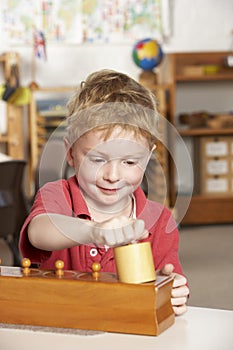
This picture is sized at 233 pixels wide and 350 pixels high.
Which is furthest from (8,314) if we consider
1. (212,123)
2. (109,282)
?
(212,123)

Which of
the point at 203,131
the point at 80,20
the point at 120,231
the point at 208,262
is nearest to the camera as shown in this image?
the point at 120,231

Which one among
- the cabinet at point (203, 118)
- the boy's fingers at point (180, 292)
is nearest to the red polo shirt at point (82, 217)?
the boy's fingers at point (180, 292)

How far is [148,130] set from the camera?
1063 mm

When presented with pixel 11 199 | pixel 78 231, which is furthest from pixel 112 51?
pixel 78 231

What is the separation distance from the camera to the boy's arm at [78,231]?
0.86 metres

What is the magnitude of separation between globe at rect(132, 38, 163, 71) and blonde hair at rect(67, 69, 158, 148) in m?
4.70

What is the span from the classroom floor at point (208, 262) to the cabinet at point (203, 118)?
0.54 feet

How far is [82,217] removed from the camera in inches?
48.6

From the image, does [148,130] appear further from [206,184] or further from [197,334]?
[206,184]

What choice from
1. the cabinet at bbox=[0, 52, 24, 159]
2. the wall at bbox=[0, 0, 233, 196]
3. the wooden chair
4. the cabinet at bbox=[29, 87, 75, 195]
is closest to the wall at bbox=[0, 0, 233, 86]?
the wall at bbox=[0, 0, 233, 196]

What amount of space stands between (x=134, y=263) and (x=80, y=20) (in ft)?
17.9

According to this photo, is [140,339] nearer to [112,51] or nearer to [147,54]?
[147,54]

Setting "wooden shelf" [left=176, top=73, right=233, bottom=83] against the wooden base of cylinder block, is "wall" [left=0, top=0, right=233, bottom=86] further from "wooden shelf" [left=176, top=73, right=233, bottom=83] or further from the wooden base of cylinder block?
the wooden base of cylinder block

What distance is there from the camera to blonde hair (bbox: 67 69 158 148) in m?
1.05
